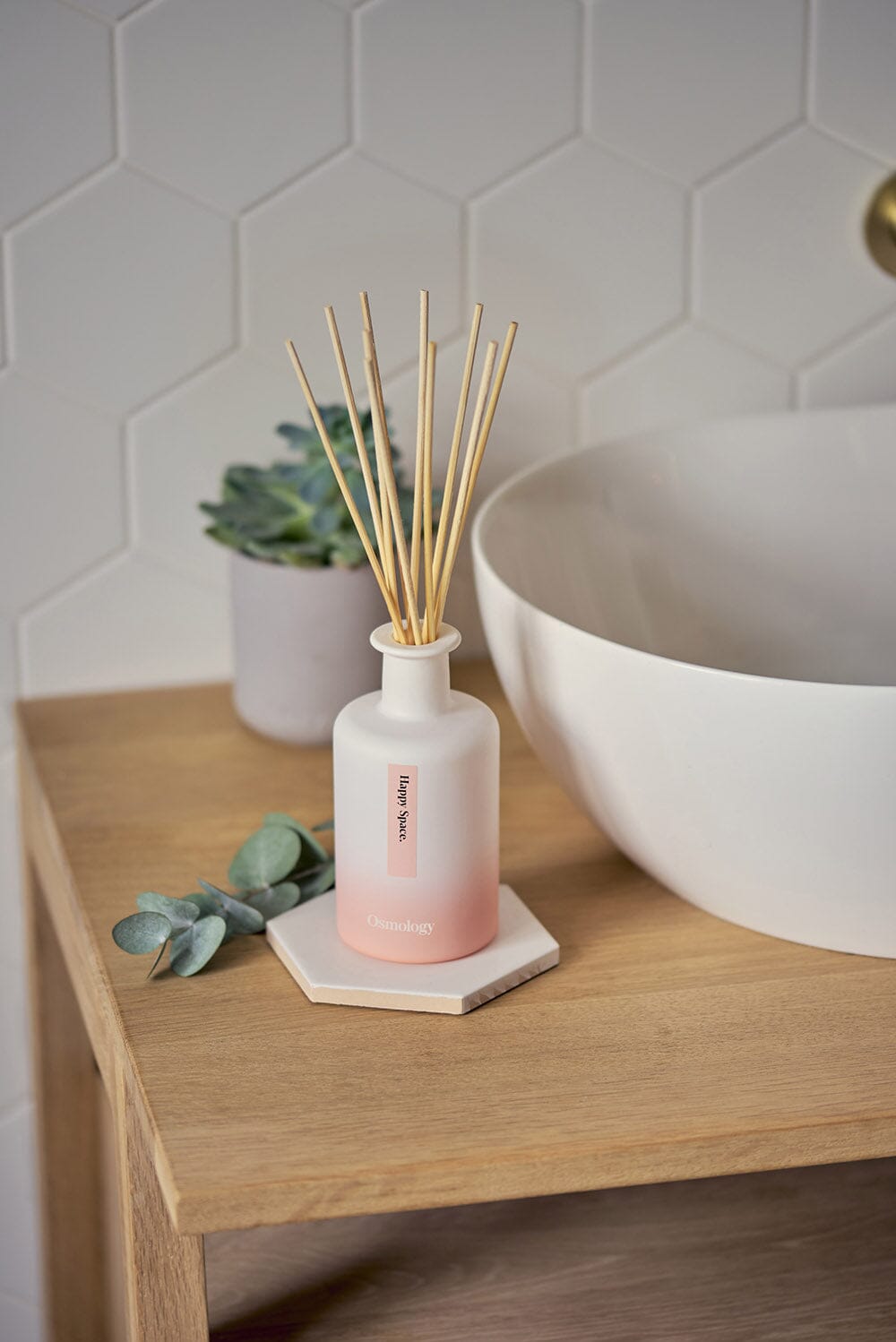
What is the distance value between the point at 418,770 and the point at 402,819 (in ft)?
0.07

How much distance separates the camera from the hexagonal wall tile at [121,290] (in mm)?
832

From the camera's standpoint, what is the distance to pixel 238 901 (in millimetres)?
631

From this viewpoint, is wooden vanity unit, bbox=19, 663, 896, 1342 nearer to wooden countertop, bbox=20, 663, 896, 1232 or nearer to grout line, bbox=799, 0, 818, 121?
wooden countertop, bbox=20, 663, 896, 1232

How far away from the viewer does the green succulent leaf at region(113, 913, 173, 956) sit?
1.94ft

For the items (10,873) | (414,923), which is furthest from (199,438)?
(414,923)

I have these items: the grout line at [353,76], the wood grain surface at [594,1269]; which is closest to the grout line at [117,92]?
the grout line at [353,76]

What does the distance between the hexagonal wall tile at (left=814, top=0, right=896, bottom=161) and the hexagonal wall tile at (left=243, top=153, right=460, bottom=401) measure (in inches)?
10.4

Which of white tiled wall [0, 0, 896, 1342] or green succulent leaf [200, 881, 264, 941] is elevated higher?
white tiled wall [0, 0, 896, 1342]

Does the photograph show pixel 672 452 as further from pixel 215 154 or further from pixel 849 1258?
pixel 849 1258

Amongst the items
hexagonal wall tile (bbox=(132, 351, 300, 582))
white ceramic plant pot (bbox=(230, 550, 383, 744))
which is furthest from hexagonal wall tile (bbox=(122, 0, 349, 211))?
white ceramic plant pot (bbox=(230, 550, 383, 744))

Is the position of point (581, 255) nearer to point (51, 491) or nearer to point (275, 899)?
point (51, 491)

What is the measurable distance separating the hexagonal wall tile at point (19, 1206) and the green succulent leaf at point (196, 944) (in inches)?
18.8

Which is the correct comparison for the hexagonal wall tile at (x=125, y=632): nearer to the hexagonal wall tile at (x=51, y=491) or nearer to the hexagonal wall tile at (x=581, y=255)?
the hexagonal wall tile at (x=51, y=491)

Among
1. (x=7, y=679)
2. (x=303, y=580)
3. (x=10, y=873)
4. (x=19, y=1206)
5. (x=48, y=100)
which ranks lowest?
(x=19, y=1206)
